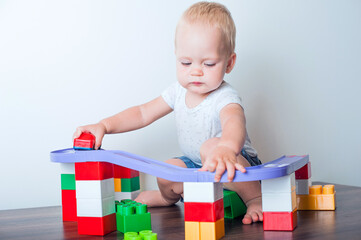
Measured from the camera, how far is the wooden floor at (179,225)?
2.73 ft

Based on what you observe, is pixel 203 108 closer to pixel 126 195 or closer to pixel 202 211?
pixel 126 195

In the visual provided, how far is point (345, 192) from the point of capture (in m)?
1.31

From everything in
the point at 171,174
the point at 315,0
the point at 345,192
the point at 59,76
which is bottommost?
the point at 345,192

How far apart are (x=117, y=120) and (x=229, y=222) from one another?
0.38 metres

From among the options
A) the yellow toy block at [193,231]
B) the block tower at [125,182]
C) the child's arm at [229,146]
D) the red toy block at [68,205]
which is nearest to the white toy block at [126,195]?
the block tower at [125,182]

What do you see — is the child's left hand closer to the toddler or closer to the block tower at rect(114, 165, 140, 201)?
the toddler

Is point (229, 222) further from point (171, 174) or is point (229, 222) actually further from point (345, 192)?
point (345, 192)

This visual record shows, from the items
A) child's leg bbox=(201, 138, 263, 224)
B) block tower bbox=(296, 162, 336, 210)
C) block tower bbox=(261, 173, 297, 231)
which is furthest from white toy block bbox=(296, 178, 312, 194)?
block tower bbox=(261, 173, 297, 231)

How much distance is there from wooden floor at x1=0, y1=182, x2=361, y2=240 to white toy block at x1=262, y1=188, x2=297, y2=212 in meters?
0.04

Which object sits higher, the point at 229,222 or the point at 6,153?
the point at 6,153

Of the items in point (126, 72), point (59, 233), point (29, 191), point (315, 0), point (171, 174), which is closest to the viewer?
point (171, 174)

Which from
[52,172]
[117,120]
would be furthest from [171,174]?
[52,172]

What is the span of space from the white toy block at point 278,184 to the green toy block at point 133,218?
24cm

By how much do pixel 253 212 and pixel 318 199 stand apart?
0.65 ft
